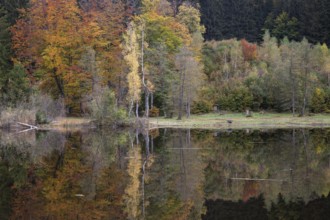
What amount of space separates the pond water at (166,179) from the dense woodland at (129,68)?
50.6 ft

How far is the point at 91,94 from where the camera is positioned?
4531cm

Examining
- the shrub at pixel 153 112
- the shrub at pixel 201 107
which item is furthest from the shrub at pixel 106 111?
the shrub at pixel 201 107

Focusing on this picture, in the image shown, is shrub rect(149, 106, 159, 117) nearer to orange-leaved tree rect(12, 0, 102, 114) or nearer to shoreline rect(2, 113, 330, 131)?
shoreline rect(2, 113, 330, 131)

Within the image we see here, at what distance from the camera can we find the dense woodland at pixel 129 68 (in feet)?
152

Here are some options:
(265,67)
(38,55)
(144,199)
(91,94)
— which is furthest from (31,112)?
(265,67)

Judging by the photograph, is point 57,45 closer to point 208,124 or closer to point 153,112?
point 153,112

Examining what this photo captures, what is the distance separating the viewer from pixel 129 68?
4569cm

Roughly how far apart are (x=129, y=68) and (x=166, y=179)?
2789cm

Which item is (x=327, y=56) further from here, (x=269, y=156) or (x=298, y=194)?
(x=298, y=194)

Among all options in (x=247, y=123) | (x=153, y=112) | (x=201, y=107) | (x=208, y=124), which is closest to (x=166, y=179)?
(x=208, y=124)

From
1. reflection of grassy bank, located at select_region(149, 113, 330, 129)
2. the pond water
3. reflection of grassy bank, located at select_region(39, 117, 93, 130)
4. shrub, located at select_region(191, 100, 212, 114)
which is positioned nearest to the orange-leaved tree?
reflection of grassy bank, located at select_region(39, 117, 93, 130)

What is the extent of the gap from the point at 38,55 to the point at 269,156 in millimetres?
34806

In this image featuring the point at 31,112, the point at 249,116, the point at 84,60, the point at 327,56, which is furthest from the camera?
the point at 327,56

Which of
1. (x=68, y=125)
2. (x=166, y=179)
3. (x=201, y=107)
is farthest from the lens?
(x=201, y=107)
